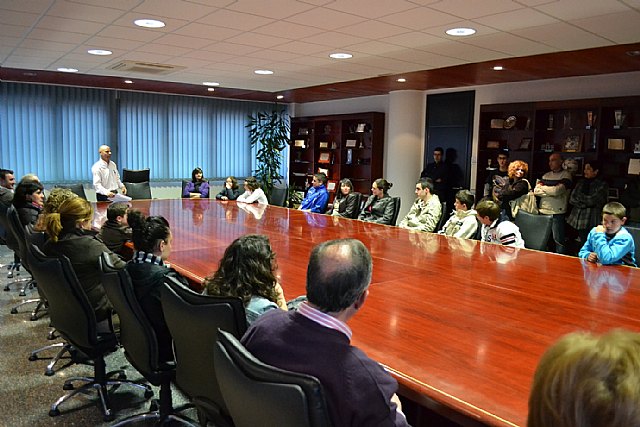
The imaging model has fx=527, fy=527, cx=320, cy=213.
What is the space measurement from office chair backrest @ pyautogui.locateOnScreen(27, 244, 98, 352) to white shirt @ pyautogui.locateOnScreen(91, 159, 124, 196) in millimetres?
4719

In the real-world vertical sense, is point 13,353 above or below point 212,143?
below

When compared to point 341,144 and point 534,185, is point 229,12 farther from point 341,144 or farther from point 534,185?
point 341,144

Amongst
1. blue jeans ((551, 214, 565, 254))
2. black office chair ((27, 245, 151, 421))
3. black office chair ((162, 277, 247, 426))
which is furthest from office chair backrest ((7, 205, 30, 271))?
blue jeans ((551, 214, 565, 254))

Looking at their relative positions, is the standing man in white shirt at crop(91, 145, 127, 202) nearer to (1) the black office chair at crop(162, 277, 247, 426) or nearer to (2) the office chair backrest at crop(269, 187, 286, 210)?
(2) the office chair backrest at crop(269, 187, 286, 210)

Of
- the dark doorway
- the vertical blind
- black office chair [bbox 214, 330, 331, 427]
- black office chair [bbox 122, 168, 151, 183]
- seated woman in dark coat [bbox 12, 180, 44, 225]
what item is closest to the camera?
black office chair [bbox 214, 330, 331, 427]

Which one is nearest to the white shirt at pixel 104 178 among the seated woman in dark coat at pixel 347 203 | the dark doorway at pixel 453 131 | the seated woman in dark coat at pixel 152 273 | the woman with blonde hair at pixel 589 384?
the seated woman in dark coat at pixel 347 203

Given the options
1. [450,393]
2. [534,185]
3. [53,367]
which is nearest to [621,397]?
[450,393]

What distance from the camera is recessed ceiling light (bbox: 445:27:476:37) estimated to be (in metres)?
4.33

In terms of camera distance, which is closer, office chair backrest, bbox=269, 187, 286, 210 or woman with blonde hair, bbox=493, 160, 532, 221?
woman with blonde hair, bbox=493, 160, 532, 221

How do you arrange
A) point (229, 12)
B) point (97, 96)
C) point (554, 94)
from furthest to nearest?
point (97, 96) < point (554, 94) < point (229, 12)

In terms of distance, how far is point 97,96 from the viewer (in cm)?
943

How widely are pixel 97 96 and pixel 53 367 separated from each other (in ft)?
23.5

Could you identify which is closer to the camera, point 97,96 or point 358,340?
point 358,340

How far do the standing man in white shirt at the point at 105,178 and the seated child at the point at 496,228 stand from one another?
4994 millimetres
